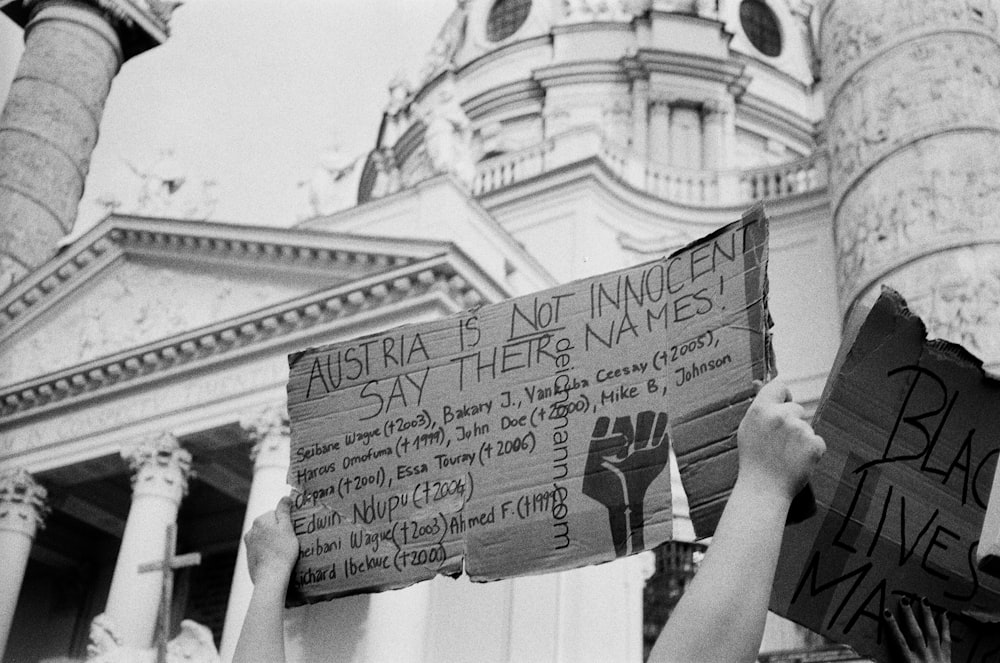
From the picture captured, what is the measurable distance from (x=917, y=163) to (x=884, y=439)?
10.7m

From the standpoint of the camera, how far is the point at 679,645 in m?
1.63

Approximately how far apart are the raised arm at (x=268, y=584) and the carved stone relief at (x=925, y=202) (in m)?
10.0

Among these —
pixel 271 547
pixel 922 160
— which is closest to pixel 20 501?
pixel 922 160

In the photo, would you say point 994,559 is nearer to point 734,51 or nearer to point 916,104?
point 916,104

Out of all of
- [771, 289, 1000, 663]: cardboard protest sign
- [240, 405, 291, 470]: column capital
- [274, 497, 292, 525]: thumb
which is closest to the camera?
[771, 289, 1000, 663]: cardboard protest sign

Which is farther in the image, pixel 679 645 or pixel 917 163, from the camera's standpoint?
pixel 917 163

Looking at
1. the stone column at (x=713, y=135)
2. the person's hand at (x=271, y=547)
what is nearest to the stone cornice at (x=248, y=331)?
the person's hand at (x=271, y=547)

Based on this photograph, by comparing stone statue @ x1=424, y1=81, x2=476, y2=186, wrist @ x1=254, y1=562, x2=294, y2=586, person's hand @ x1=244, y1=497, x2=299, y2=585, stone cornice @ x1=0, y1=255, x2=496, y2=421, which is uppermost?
stone statue @ x1=424, y1=81, x2=476, y2=186

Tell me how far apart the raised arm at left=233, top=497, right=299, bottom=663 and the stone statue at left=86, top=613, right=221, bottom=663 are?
9077mm

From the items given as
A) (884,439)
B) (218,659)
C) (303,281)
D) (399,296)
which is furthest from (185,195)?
(884,439)

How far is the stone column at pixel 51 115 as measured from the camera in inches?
713

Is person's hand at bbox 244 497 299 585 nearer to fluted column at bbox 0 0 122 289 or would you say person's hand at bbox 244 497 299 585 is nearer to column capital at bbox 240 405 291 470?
column capital at bbox 240 405 291 470

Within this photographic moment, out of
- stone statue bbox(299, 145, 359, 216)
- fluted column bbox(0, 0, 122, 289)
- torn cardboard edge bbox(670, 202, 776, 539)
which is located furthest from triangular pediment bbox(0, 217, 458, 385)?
torn cardboard edge bbox(670, 202, 776, 539)

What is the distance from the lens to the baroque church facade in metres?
11.9
